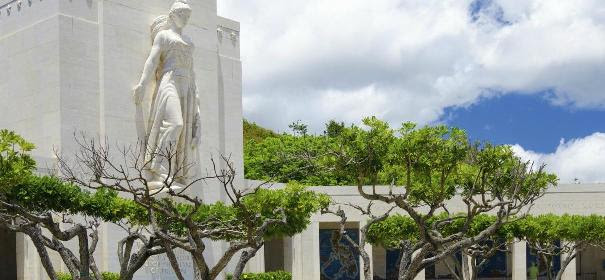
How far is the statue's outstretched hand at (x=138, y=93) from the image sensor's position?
2980 cm

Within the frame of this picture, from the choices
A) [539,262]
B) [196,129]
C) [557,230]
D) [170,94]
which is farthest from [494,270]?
[170,94]

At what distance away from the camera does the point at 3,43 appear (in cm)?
3100

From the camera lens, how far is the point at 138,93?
2984cm

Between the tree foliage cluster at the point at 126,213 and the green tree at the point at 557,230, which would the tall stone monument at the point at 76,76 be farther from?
the green tree at the point at 557,230

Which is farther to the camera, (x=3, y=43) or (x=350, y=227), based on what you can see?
(x=350, y=227)

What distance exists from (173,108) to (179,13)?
3199mm

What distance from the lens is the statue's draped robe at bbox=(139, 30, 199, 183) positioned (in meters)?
29.4

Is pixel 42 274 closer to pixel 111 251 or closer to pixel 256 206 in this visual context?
pixel 111 251

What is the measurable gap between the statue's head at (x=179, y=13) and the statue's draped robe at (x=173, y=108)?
1.52ft

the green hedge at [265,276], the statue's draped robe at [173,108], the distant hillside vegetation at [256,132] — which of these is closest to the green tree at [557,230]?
the green hedge at [265,276]

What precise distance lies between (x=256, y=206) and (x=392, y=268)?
81.8ft

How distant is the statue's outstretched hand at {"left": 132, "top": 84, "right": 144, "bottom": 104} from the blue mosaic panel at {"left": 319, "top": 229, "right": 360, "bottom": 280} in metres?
16.4

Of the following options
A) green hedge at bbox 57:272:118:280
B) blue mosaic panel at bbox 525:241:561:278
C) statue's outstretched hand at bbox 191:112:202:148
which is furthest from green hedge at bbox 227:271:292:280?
blue mosaic panel at bbox 525:241:561:278

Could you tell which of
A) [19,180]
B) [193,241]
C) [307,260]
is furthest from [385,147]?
[307,260]
